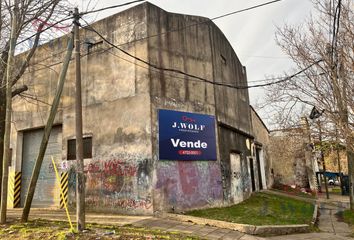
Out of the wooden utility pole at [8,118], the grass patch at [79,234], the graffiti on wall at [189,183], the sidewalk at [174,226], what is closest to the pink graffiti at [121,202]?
the sidewalk at [174,226]

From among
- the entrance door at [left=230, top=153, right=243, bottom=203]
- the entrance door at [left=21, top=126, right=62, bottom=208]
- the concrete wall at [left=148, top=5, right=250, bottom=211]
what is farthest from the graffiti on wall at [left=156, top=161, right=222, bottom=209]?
the entrance door at [left=21, top=126, right=62, bottom=208]

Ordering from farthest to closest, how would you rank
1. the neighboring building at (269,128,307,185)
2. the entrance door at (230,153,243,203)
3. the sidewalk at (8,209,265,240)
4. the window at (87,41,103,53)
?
the neighboring building at (269,128,307,185) < the entrance door at (230,153,243,203) < the window at (87,41,103,53) < the sidewalk at (8,209,265,240)

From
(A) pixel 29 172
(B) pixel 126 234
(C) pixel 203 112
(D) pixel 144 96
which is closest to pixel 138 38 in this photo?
(D) pixel 144 96

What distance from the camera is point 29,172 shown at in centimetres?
1570

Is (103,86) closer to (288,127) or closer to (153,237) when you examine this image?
(153,237)

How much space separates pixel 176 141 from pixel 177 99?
5.99 feet

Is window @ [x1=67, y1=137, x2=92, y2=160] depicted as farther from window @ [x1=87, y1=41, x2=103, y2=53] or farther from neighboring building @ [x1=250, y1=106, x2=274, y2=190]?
neighboring building @ [x1=250, y1=106, x2=274, y2=190]

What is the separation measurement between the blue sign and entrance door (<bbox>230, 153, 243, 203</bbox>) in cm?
247

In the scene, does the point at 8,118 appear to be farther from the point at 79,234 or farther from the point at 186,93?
the point at 186,93

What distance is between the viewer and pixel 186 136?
1264 centimetres

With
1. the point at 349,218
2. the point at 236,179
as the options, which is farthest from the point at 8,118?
the point at 349,218

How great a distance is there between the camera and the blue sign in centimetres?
1206

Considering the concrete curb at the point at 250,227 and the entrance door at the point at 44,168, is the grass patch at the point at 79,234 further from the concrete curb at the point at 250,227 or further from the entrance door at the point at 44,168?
the entrance door at the point at 44,168

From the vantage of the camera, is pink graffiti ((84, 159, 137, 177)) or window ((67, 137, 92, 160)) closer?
pink graffiti ((84, 159, 137, 177))
